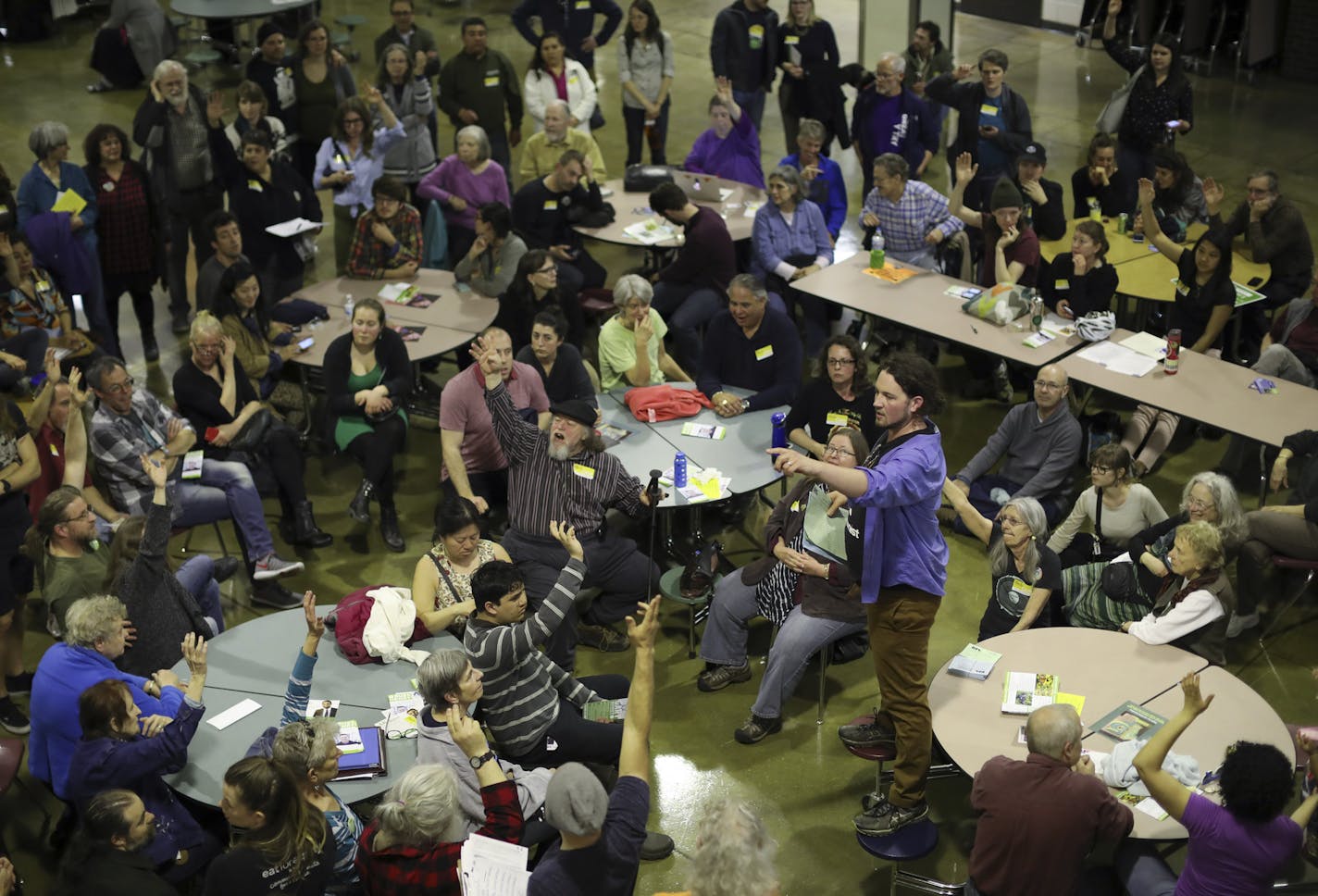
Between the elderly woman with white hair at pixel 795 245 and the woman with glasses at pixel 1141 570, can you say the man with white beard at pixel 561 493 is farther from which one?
the elderly woman with white hair at pixel 795 245

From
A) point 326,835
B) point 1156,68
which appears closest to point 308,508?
point 326,835

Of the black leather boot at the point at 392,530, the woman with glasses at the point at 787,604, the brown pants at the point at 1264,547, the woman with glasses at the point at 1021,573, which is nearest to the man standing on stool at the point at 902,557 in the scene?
the woman with glasses at the point at 787,604

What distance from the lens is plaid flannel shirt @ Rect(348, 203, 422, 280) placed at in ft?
27.4

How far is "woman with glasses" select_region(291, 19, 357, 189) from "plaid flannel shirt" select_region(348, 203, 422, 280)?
4.89 ft

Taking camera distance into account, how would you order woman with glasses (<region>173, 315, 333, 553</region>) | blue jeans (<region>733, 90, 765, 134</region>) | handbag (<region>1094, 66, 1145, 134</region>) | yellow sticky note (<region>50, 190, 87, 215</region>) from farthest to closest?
blue jeans (<region>733, 90, 765, 134</region>) → handbag (<region>1094, 66, 1145, 134</region>) → yellow sticky note (<region>50, 190, 87, 215</region>) → woman with glasses (<region>173, 315, 333, 553</region>)

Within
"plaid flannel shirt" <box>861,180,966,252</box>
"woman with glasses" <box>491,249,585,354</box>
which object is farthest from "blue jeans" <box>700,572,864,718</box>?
"plaid flannel shirt" <box>861,180,966,252</box>

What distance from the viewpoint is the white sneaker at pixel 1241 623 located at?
624 cm

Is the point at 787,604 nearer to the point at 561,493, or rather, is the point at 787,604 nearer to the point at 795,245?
the point at 561,493

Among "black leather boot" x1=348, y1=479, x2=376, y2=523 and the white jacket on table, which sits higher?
the white jacket on table

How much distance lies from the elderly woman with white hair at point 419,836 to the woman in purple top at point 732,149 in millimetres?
6311

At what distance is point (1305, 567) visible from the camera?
6.03 m

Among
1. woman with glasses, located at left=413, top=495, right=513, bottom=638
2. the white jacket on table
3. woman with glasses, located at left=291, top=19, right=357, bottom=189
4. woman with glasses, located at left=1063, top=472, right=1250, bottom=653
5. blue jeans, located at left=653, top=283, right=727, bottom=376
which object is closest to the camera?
woman with glasses, located at left=413, top=495, right=513, bottom=638

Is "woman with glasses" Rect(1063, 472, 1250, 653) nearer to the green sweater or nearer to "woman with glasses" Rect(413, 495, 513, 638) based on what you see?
"woman with glasses" Rect(413, 495, 513, 638)

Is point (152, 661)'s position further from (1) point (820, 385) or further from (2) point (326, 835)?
(1) point (820, 385)
